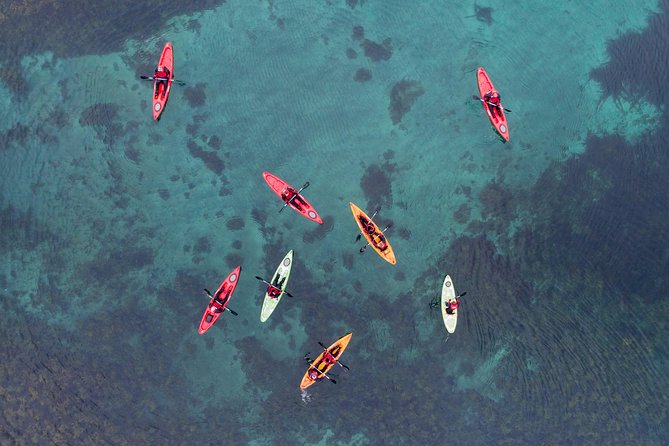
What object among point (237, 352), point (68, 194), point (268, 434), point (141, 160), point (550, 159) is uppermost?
point (550, 159)

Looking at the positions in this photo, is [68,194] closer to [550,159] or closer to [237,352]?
[237,352]

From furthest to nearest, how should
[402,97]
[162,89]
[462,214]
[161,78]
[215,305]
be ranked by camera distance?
[402,97] < [462,214] < [162,89] < [161,78] < [215,305]

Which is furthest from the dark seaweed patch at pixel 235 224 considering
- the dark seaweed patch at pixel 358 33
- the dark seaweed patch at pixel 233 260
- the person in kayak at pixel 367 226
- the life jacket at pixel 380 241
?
the dark seaweed patch at pixel 358 33

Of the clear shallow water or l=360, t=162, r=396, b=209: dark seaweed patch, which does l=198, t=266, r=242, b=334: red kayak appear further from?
l=360, t=162, r=396, b=209: dark seaweed patch

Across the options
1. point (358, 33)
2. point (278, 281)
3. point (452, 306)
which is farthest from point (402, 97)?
point (278, 281)

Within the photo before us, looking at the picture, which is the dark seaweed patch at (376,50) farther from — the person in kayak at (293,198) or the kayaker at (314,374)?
the kayaker at (314,374)

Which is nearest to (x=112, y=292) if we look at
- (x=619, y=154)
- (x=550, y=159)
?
(x=550, y=159)

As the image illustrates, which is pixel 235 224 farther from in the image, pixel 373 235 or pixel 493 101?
pixel 493 101
